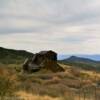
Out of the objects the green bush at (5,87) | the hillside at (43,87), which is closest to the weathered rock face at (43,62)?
the hillside at (43,87)

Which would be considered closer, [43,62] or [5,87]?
[5,87]

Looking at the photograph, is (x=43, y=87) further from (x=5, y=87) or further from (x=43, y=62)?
(x=43, y=62)

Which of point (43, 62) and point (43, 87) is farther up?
point (43, 62)

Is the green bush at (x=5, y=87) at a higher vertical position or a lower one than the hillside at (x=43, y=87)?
higher

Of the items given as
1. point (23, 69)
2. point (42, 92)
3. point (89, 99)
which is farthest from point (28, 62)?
point (89, 99)

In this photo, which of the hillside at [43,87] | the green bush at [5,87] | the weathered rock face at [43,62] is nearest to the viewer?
the green bush at [5,87]

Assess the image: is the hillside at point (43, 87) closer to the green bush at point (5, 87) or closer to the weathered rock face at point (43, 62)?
the green bush at point (5, 87)

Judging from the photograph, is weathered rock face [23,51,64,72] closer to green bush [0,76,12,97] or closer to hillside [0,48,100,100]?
hillside [0,48,100,100]

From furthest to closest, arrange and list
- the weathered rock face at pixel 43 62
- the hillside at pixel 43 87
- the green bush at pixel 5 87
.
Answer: the weathered rock face at pixel 43 62 < the hillside at pixel 43 87 < the green bush at pixel 5 87

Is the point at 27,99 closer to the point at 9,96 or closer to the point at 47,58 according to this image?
the point at 9,96

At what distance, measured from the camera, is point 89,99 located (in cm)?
3288

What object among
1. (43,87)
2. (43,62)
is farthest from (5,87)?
(43,62)

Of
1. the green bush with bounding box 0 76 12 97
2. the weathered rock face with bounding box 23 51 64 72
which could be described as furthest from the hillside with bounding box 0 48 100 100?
the weathered rock face with bounding box 23 51 64 72

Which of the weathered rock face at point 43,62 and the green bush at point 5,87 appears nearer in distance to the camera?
the green bush at point 5,87
